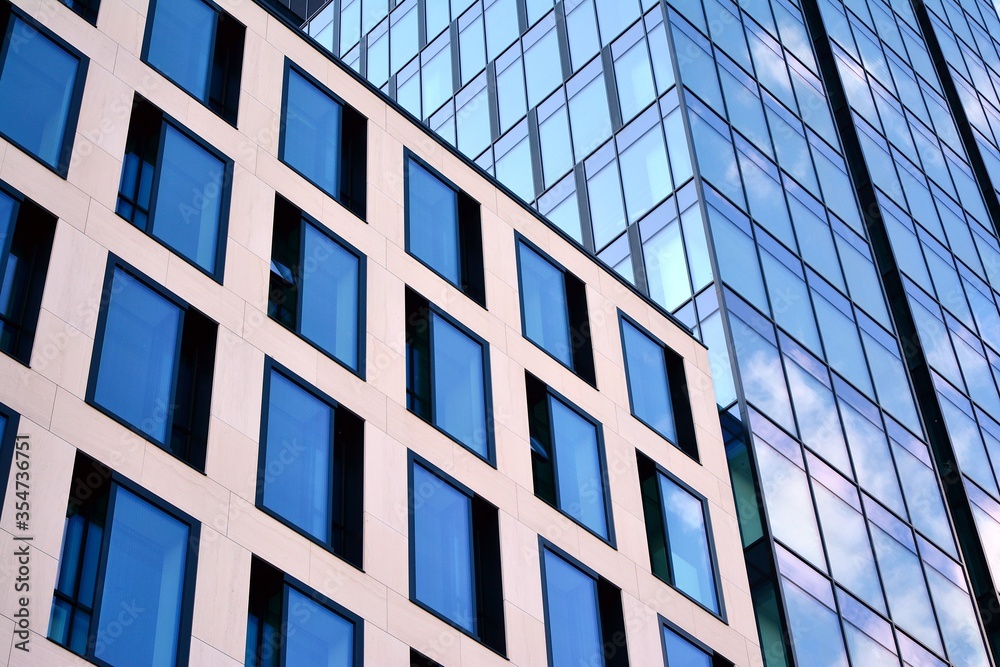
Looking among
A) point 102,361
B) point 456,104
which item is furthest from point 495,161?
point 102,361

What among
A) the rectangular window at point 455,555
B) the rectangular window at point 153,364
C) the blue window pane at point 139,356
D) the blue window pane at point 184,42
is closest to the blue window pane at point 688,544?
the rectangular window at point 455,555

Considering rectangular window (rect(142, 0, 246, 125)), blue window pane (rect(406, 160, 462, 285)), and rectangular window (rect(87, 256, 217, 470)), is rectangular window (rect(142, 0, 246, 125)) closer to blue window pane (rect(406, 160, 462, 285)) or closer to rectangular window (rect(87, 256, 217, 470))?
blue window pane (rect(406, 160, 462, 285))

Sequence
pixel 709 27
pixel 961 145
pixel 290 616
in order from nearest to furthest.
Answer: pixel 290 616, pixel 709 27, pixel 961 145

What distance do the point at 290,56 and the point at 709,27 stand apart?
19.0m

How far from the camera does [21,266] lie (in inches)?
842

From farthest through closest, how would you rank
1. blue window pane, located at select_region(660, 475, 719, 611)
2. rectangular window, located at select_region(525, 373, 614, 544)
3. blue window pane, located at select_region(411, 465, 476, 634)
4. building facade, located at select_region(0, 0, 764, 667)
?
blue window pane, located at select_region(660, 475, 719, 611), rectangular window, located at select_region(525, 373, 614, 544), blue window pane, located at select_region(411, 465, 476, 634), building facade, located at select_region(0, 0, 764, 667)

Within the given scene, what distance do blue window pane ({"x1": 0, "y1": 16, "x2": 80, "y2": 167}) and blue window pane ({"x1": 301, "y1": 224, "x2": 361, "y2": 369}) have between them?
4897 millimetres

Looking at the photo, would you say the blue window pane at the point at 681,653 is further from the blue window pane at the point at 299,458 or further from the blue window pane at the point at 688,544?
the blue window pane at the point at 299,458

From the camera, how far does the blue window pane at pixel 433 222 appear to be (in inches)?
1140

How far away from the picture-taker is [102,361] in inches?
836

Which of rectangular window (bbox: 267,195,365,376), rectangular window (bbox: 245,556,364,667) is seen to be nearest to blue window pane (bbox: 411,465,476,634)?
rectangular window (bbox: 245,556,364,667)

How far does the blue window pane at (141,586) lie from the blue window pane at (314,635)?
6.51 ft

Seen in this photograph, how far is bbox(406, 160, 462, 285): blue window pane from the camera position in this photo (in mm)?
28953

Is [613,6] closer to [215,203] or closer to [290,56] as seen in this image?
[290,56]
